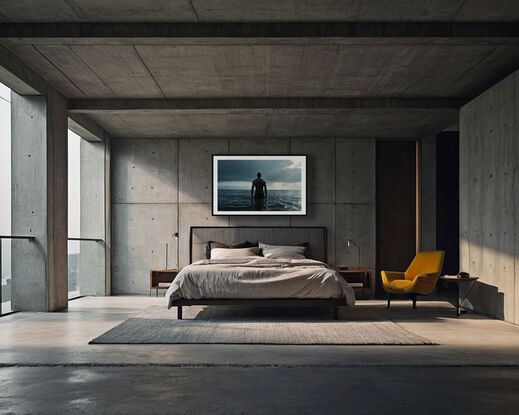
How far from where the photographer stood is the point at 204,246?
32.2ft

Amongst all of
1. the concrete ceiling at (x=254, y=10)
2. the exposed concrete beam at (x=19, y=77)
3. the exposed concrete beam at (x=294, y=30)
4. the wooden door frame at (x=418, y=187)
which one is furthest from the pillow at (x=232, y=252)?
the concrete ceiling at (x=254, y=10)

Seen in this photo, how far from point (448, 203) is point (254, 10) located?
6972 mm

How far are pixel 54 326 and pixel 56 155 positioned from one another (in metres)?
2.35

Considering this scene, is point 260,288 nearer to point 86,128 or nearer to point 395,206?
point 86,128

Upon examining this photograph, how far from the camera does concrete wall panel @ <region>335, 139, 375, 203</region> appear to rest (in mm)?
9984

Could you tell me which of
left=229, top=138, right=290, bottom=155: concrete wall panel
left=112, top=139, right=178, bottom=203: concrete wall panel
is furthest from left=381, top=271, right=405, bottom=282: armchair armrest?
left=112, top=139, right=178, bottom=203: concrete wall panel

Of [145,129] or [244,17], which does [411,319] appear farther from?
[145,129]

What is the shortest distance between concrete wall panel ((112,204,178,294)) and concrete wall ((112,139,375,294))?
0.02 meters

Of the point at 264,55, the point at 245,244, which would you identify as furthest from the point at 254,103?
the point at 245,244

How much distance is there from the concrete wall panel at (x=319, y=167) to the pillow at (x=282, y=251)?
40.2 inches

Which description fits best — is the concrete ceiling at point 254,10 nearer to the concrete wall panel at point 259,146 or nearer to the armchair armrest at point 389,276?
the armchair armrest at point 389,276

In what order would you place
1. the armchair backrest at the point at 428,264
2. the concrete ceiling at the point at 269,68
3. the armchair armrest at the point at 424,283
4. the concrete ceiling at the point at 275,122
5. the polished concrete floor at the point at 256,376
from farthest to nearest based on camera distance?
the concrete ceiling at the point at 275,122 → the armchair backrest at the point at 428,264 → the armchair armrest at the point at 424,283 → the concrete ceiling at the point at 269,68 → the polished concrete floor at the point at 256,376

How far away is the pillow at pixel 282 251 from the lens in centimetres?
906

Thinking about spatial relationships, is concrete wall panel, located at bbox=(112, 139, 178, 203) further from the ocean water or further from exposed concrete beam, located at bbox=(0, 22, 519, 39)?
exposed concrete beam, located at bbox=(0, 22, 519, 39)
